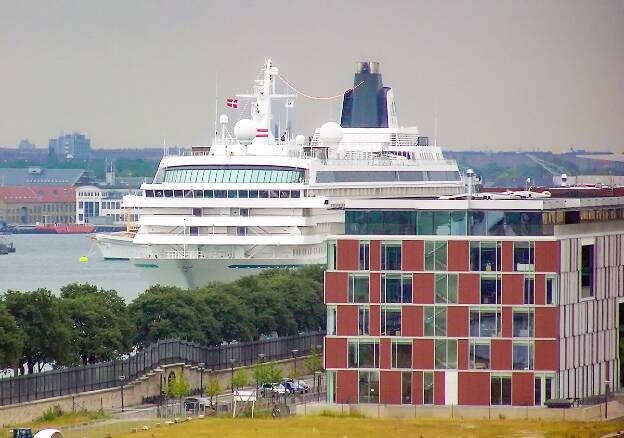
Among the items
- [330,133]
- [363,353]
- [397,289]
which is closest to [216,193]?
[330,133]

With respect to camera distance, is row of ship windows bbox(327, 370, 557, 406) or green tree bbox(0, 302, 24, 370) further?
green tree bbox(0, 302, 24, 370)

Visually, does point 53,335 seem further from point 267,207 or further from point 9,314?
point 267,207

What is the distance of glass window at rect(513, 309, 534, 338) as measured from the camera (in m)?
46.4

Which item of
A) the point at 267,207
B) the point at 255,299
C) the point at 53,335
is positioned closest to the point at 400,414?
the point at 53,335

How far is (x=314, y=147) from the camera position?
91.8 meters

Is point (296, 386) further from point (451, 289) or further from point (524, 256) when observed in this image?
point (524, 256)

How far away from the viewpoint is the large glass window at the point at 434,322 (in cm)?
4647

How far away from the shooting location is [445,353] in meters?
46.4

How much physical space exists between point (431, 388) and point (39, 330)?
869 centimetres

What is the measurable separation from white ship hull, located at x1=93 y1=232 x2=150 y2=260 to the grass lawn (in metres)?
42.1

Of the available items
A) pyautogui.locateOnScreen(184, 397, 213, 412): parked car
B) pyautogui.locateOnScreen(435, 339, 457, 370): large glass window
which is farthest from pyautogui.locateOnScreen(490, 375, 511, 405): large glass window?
pyautogui.locateOnScreen(184, 397, 213, 412): parked car

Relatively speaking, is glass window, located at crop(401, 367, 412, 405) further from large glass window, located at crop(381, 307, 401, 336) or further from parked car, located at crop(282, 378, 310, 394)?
parked car, located at crop(282, 378, 310, 394)

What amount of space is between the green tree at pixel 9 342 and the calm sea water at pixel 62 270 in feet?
130

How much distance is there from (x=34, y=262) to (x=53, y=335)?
83.2 meters
